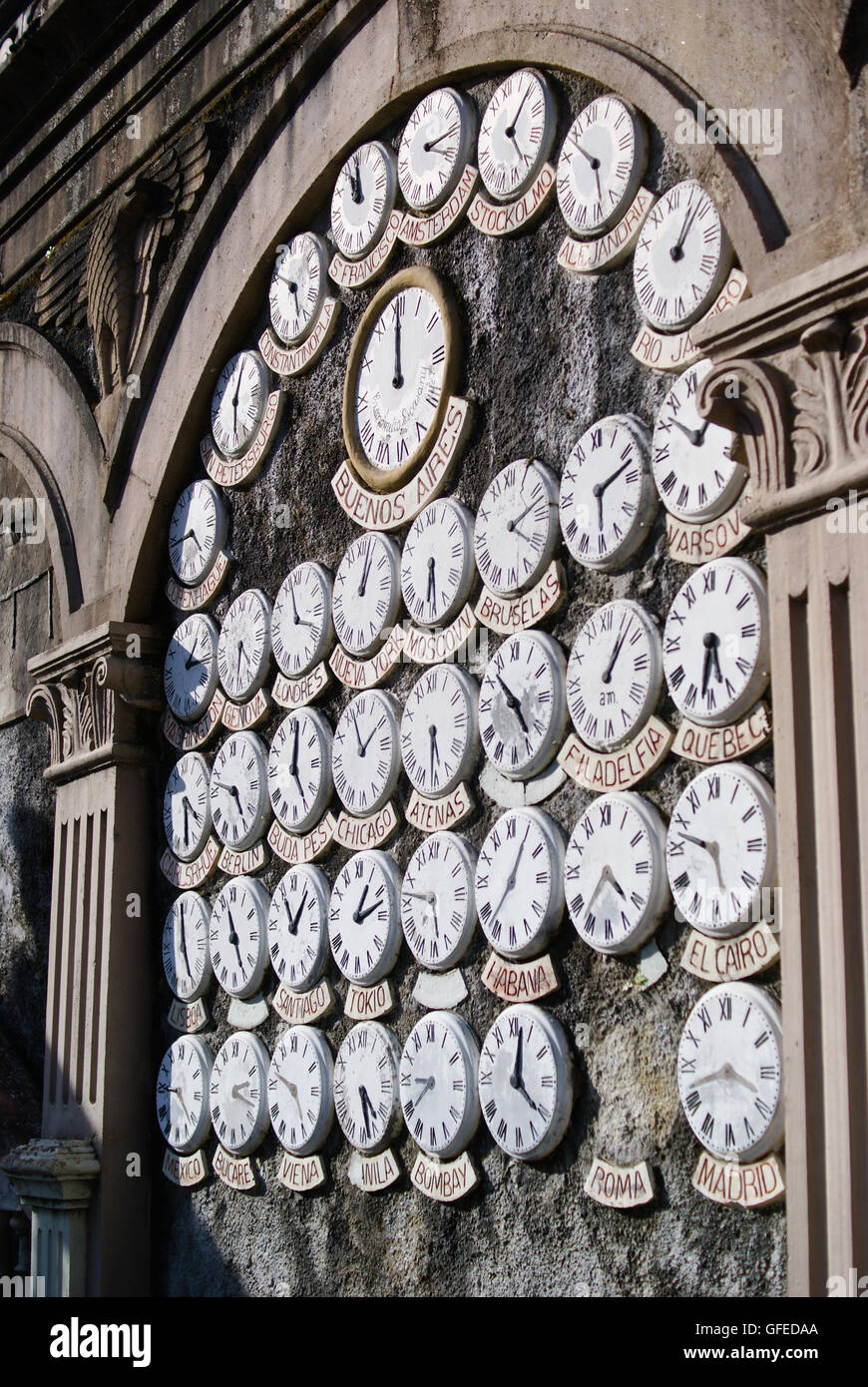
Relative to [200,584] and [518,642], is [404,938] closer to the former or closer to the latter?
[518,642]

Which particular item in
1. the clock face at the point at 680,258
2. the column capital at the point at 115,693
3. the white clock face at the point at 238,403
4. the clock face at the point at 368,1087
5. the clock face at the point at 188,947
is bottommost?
the clock face at the point at 368,1087

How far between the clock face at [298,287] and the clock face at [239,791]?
1376mm

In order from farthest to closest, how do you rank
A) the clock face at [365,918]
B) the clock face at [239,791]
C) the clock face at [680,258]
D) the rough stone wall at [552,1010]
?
the clock face at [239,791], the clock face at [365,918], the clock face at [680,258], the rough stone wall at [552,1010]

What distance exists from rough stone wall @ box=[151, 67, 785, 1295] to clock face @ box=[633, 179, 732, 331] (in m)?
0.10

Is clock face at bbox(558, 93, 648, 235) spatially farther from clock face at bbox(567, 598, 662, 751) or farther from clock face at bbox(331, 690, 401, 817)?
clock face at bbox(331, 690, 401, 817)

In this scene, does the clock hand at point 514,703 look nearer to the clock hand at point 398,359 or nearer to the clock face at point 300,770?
the clock face at point 300,770

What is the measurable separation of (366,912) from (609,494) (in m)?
1.48

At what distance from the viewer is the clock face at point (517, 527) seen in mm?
4398

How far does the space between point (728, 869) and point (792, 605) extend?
60cm

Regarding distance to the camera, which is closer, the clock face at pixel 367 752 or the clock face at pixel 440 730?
the clock face at pixel 440 730

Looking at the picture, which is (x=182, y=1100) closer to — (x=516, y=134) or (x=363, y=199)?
(x=363, y=199)

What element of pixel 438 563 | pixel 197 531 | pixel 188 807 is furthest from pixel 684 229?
pixel 188 807

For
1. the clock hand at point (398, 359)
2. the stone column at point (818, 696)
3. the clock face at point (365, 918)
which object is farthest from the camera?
the clock hand at point (398, 359)

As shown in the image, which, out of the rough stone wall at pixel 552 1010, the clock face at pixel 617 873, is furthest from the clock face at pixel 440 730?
the clock face at pixel 617 873
